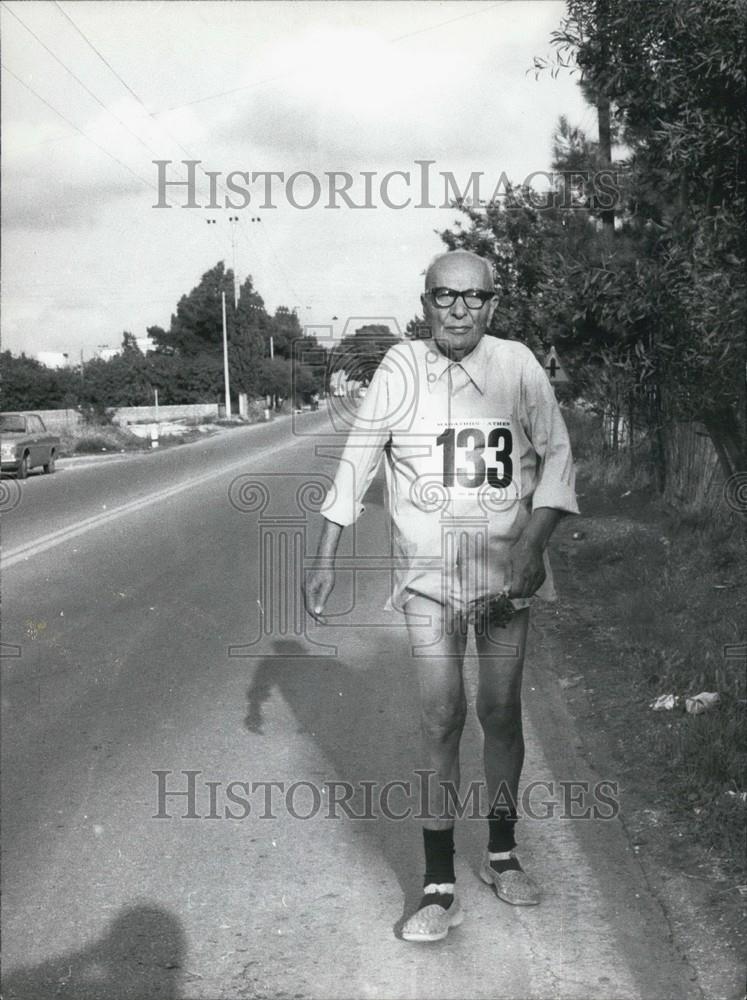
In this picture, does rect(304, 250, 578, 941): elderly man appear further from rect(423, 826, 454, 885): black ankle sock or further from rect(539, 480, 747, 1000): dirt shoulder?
rect(539, 480, 747, 1000): dirt shoulder

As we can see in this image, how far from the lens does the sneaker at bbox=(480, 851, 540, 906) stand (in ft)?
12.2

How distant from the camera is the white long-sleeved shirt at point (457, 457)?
10.4ft

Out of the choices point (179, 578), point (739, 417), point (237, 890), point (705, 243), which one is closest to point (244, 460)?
point (179, 578)

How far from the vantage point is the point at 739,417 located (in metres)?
9.64

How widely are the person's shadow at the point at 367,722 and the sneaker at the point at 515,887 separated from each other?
274mm

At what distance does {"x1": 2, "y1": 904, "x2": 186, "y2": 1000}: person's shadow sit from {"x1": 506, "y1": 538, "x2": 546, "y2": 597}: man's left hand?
4.88 feet

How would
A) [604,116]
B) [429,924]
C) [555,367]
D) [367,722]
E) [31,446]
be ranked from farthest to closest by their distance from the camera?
[31,446] < [604,116] < [555,367] < [367,722] < [429,924]

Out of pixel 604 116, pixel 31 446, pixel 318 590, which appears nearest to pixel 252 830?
pixel 318 590

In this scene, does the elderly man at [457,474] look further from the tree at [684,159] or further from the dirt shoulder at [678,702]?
the tree at [684,159]

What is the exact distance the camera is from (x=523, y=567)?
10.4ft

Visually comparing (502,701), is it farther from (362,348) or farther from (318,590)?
(362,348)

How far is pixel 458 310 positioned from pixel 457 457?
1.30 feet

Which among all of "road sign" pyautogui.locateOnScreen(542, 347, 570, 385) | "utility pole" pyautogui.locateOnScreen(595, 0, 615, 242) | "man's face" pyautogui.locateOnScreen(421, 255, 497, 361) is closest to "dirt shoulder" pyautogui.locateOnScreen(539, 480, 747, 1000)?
"road sign" pyautogui.locateOnScreen(542, 347, 570, 385)

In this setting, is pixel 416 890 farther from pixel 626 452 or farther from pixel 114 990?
pixel 626 452
